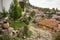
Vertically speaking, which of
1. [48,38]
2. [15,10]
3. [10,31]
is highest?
[15,10]

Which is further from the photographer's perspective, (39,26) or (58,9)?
(58,9)

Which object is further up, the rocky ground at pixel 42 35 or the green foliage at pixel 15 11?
the green foliage at pixel 15 11

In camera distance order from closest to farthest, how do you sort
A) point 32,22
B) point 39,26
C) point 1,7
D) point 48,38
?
point 48,38, point 1,7, point 39,26, point 32,22

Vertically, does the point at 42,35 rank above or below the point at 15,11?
below

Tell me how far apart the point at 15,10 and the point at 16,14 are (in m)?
0.17

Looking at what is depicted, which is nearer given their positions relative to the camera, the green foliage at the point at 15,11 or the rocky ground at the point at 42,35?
the rocky ground at the point at 42,35

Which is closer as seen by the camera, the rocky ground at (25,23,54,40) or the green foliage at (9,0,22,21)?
the rocky ground at (25,23,54,40)

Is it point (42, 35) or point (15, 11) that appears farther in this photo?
point (15, 11)

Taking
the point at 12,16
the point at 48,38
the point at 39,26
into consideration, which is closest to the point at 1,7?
the point at 12,16

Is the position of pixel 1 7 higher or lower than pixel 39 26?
higher

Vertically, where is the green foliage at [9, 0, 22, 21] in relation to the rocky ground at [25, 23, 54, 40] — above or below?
above

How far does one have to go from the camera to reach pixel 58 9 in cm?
1164

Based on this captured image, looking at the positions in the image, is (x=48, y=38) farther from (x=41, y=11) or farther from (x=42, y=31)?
(x=41, y=11)

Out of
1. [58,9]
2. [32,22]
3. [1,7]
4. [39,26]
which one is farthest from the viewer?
[58,9]
